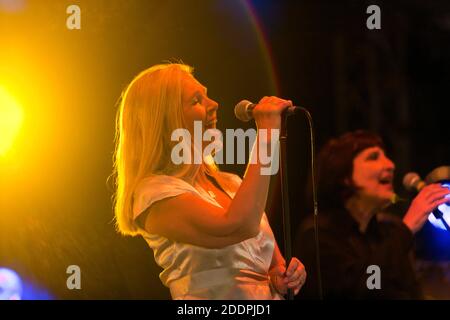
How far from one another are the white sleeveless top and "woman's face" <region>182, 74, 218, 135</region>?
0.18m

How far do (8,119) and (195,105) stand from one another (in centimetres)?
124

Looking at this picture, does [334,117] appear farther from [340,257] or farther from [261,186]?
[261,186]

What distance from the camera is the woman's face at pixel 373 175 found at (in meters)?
2.80

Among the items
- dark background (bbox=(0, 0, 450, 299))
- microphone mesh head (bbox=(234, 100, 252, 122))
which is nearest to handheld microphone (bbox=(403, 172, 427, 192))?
dark background (bbox=(0, 0, 450, 299))

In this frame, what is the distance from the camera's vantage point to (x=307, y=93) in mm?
3086

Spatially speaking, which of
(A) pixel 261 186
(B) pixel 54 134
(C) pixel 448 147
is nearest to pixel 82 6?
(B) pixel 54 134

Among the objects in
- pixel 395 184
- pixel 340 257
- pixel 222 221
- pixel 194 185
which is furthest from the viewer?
pixel 395 184

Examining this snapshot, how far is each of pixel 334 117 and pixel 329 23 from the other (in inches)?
17.4

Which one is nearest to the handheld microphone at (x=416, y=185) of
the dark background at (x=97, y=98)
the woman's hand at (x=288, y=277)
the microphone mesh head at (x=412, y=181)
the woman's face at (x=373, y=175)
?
the microphone mesh head at (x=412, y=181)

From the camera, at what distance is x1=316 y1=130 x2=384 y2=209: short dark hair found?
9.32ft

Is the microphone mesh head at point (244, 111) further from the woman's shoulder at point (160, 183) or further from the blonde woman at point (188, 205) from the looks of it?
the woman's shoulder at point (160, 183)

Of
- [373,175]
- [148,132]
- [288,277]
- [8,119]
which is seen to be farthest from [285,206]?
[8,119]

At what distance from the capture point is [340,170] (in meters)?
2.86

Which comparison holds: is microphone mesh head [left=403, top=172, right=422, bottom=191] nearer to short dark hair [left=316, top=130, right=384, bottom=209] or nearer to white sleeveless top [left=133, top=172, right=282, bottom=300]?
short dark hair [left=316, top=130, right=384, bottom=209]
